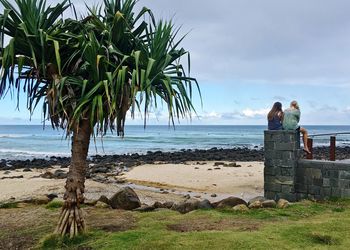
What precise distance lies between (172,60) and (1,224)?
4.38 meters

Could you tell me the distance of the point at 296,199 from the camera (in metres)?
11.0

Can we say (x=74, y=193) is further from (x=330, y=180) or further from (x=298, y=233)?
(x=330, y=180)

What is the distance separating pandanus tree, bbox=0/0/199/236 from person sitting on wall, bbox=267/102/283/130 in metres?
5.04

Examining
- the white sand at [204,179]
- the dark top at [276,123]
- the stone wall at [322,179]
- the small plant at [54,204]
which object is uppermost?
the dark top at [276,123]

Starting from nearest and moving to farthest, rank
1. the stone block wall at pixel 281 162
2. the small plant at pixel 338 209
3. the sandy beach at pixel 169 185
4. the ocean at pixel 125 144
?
1. the small plant at pixel 338 209
2. the stone block wall at pixel 281 162
3. the sandy beach at pixel 169 185
4. the ocean at pixel 125 144

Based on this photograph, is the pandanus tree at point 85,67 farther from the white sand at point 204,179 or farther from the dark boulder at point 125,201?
the white sand at point 204,179

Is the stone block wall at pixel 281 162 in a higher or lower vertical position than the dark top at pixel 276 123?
lower

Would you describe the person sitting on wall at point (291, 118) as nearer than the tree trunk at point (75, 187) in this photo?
No

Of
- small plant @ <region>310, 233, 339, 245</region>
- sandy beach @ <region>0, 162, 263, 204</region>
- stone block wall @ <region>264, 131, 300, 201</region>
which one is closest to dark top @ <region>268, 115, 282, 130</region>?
stone block wall @ <region>264, 131, 300, 201</region>

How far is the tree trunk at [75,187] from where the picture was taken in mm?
6762

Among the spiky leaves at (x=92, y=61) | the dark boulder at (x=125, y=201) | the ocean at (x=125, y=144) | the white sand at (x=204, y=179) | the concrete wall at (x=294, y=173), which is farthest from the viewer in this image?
the ocean at (x=125, y=144)

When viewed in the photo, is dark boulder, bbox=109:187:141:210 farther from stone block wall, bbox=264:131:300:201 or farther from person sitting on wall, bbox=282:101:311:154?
A: person sitting on wall, bbox=282:101:311:154

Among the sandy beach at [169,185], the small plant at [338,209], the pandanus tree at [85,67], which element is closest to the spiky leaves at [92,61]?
the pandanus tree at [85,67]

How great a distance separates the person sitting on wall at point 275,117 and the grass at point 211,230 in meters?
2.74
